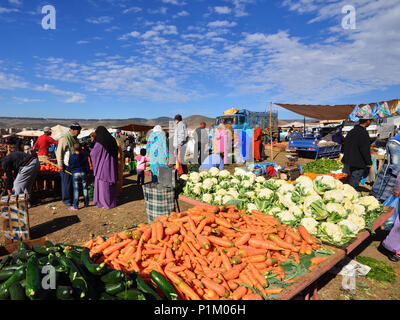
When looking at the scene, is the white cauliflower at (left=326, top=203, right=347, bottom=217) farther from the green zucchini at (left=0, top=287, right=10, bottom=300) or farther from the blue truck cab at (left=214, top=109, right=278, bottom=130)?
the blue truck cab at (left=214, top=109, right=278, bottom=130)

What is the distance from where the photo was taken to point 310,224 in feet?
10.9

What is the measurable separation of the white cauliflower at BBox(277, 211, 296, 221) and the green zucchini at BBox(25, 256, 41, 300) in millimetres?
3206

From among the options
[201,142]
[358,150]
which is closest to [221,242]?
[358,150]

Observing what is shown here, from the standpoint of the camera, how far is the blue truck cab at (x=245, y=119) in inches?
622

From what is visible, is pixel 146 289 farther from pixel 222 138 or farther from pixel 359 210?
pixel 222 138

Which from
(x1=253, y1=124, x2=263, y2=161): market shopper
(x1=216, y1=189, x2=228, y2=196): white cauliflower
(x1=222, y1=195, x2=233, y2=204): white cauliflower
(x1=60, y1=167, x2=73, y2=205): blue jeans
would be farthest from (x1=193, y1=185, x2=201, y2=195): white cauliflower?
(x1=253, y1=124, x2=263, y2=161): market shopper

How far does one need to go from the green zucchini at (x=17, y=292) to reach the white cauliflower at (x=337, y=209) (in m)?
3.87

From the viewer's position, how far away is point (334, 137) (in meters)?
14.7

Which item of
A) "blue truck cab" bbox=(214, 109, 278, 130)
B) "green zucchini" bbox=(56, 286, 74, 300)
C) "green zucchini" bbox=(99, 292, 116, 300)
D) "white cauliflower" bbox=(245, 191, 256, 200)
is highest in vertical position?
"blue truck cab" bbox=(214, 109, 278, 130)

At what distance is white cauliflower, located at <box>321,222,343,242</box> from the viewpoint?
3.13m

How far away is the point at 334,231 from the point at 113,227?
14.5 feet

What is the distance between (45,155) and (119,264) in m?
8.19

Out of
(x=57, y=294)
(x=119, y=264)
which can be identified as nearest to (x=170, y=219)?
(x=119, y=264)

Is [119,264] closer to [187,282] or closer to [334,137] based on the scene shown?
[187,282]
